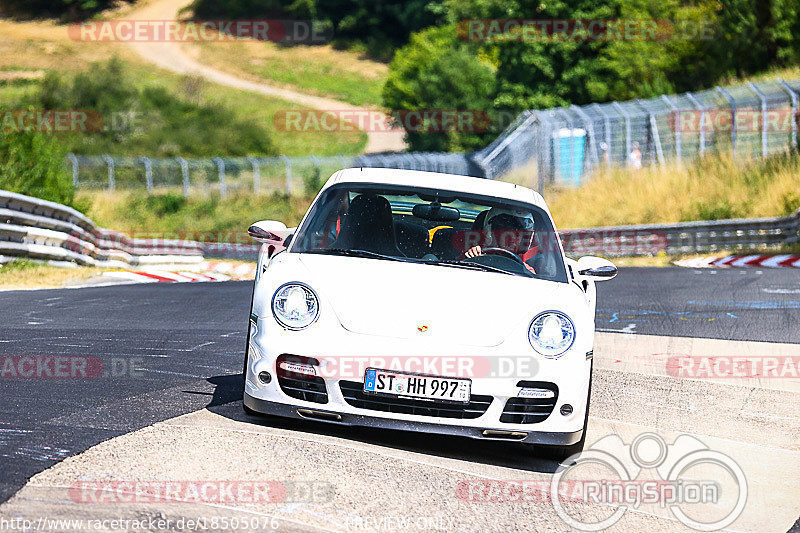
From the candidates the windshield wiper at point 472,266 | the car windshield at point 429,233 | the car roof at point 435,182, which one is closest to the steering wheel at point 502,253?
the car windshield at point 429,233

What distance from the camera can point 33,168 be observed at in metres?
21.0

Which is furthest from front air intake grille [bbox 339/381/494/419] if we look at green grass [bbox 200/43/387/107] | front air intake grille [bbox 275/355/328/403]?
green grass [bbox 200/43/387/107]

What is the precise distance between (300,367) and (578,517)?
1.62 metres

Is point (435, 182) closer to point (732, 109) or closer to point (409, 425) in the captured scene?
point (409, 425)

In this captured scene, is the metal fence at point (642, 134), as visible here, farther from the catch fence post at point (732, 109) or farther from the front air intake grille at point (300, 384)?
the front air intake grille at point (300, 384)

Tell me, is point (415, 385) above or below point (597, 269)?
below

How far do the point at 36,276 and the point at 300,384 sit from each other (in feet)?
36.4

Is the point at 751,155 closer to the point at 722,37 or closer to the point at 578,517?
the point at 722,37

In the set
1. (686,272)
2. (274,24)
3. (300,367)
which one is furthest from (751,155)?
(274,24)

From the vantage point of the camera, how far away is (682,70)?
46.1m

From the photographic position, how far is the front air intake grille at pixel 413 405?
5.97m

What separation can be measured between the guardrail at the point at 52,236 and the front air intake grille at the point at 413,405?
34.3 feet

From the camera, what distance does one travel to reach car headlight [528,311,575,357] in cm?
608

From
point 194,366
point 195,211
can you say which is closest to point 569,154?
point 195,211
